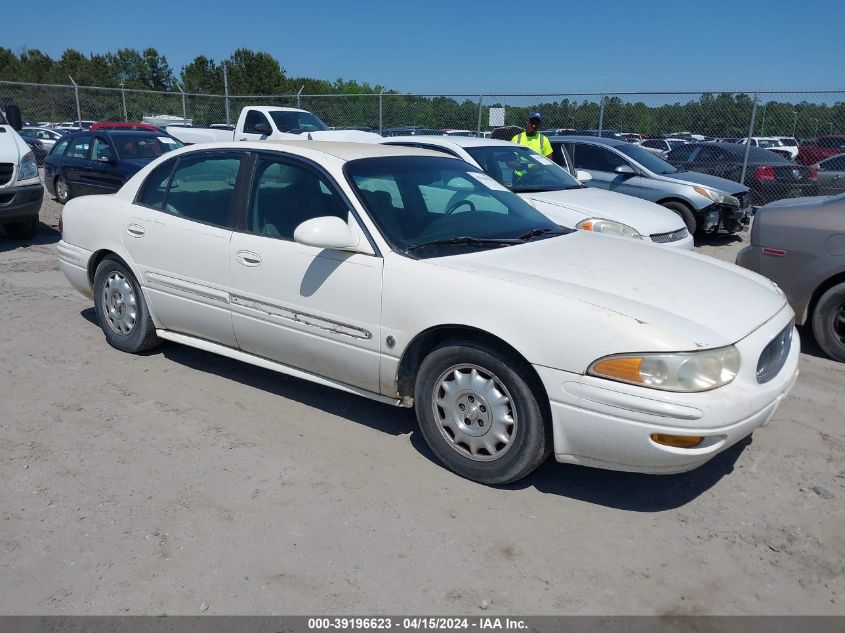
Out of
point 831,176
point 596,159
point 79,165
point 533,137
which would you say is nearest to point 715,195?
point 596,159

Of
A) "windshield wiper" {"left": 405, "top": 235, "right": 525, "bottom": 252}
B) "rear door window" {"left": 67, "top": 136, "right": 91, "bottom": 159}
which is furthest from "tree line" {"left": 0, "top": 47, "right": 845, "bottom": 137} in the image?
"windshield wiper" {"left": 405, "top": 235, "right": 525, "bottom": 252}

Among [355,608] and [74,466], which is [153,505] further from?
[355,608]

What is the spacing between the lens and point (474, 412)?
3553 millimetres

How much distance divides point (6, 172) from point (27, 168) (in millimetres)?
316

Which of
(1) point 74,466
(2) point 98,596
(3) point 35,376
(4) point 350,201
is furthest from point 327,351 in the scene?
(3) point 35,376

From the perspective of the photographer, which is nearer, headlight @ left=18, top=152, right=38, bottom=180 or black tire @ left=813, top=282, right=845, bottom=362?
black tire @ left=813, top=282, right=845, bottom=362

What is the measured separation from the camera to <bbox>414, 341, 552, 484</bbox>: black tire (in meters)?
3.37

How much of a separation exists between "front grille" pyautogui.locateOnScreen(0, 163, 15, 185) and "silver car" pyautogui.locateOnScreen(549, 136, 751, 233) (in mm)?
7546

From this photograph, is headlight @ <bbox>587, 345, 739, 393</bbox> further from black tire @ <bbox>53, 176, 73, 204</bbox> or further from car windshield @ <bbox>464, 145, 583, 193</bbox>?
black tire @ <bbox>53, 176, 73, 204</bbox>

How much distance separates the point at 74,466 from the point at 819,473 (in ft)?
12.9

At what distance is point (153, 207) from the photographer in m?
5.02

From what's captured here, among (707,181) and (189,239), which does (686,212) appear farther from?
(189,239)

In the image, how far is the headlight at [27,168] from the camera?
30.7ft

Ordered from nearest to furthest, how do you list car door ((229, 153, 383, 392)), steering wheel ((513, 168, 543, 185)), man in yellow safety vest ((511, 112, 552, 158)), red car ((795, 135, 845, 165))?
1. car door ((229, 153, 383, 392))
2. steering wheel ((513, 168, 543, 185))
3. man in yellow safety vest ((511, 112, 552, 158))
4. red car ((795, 135, 845, 165))
